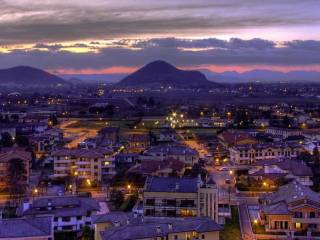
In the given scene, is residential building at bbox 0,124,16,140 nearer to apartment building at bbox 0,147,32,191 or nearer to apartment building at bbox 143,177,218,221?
apartment building at bbox 0,147,32,191

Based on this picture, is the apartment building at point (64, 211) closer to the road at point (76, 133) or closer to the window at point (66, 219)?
the window at point (66, 219)

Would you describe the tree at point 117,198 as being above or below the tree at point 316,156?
above

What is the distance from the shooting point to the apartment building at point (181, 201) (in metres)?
17.9

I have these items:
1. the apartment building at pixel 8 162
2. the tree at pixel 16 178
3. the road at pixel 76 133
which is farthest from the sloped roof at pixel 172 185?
the road at pixel 76 133

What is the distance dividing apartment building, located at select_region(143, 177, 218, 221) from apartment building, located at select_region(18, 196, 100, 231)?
76.1 inches

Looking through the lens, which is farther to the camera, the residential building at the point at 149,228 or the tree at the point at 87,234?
the tree at the point at 87,234

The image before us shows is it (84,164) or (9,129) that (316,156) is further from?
(9,129)

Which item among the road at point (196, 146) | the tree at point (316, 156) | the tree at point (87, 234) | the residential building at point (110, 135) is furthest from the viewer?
the residential building at point (110, 135)

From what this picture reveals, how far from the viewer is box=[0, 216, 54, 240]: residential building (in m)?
14.3

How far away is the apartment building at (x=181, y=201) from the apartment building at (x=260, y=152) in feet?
40.9

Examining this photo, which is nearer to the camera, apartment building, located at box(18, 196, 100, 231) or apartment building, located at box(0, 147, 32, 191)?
apartment building, located at box(18, 196, 100, 231)

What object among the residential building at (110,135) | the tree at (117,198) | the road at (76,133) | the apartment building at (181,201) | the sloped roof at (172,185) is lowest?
the road at (76,133)

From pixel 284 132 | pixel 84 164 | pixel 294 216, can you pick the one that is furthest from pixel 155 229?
pixel 284 132

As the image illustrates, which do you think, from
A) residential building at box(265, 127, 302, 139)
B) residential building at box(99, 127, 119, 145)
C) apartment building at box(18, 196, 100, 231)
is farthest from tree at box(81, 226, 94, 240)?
residential building at box(265, 127, 302, 139)
